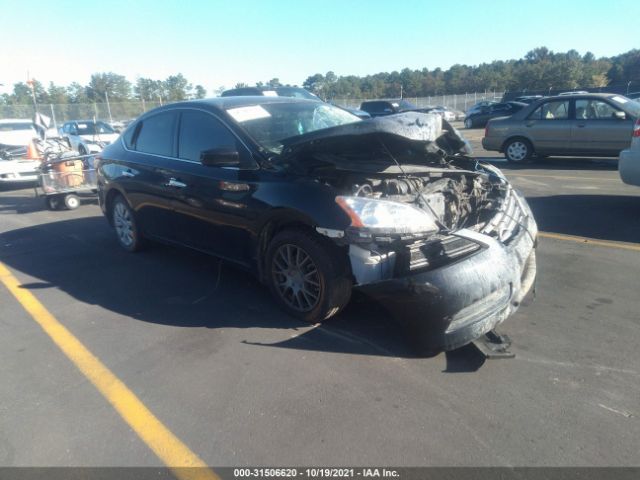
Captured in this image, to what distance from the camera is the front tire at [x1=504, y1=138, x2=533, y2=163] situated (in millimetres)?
11148

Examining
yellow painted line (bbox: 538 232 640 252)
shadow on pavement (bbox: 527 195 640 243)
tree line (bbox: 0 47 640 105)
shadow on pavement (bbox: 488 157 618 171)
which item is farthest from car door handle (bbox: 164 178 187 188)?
tree line (bbox: 0 47 640 105)

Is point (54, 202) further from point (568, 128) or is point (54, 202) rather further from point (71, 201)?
point (568, 128)

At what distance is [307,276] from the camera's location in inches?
137

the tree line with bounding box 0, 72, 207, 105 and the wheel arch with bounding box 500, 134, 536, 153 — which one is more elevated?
the tree line with bounding box 0, 72, 207, 105

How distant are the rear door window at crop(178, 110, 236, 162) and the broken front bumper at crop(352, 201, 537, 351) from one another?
1.99 m

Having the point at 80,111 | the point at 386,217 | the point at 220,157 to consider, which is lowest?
the point at 386,217

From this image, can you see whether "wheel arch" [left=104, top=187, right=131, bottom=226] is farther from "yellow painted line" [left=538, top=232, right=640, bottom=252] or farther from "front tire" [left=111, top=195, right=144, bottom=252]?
"yellow painted line" [left=538, top=232, right=640, bottom=252]

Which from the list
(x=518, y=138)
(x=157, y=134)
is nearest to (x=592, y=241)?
(x=157, y=134)

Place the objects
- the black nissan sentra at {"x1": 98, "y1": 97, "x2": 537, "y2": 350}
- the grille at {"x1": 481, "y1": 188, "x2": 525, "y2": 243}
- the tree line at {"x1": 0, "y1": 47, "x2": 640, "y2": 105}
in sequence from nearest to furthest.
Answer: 1. the black nissan sentra at {"x1": 98, "y1": 97, "x2": 537, "y2": 350}
2. the grille at {"x1": 481, "y1": 188, "x2": 525, "y2": 243}
3. the tree line at {"x1": 0, "y1": 47, "x2": 640, "y2": 105}

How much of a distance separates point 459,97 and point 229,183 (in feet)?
150

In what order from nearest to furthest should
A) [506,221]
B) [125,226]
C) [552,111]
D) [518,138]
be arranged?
[506,221] → [125,226] → [552,111] → [518,138]

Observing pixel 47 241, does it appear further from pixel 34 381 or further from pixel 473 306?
pixel 473 306

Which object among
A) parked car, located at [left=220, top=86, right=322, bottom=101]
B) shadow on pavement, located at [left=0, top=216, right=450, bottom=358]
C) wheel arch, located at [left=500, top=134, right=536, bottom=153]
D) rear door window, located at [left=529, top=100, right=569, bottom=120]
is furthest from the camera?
parked car, located at [left=220, top=86, right=322, bottom=101]

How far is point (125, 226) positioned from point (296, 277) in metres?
3.07
